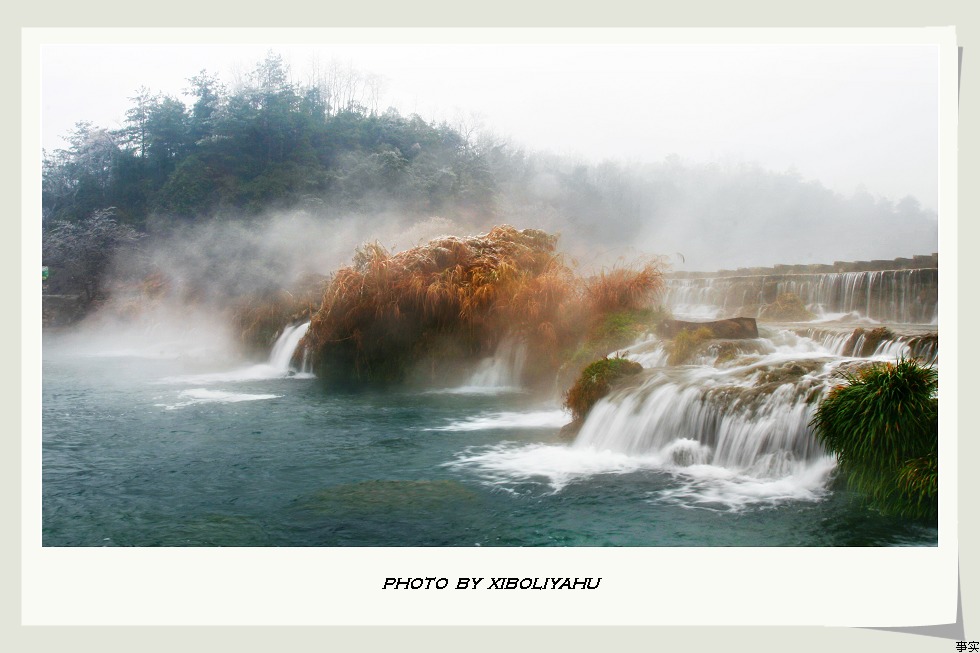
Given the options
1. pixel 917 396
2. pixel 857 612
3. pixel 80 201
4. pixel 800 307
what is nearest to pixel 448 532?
pixel 857 612

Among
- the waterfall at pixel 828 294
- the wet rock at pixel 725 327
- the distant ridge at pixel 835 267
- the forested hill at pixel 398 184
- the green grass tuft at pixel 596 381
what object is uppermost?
the forested hill at pixel 398 184

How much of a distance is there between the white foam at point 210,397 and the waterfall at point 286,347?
160cm

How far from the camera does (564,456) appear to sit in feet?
18.7

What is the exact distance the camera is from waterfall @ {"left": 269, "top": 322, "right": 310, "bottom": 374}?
9453 mm

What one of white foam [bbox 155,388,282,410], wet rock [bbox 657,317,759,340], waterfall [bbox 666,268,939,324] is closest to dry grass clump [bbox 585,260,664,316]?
waterfall [bbox 666,268,939,324]

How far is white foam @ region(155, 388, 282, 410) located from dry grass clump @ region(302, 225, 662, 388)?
127 cm

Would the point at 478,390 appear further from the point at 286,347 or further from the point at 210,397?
the point at 286,347

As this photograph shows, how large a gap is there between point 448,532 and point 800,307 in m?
3.33

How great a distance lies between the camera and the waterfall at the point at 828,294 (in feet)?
15.8

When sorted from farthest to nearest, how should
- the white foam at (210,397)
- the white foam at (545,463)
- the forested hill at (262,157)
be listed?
the white foam at (210,397) < the forested hill at (262,157) < the white foam at (545,463)

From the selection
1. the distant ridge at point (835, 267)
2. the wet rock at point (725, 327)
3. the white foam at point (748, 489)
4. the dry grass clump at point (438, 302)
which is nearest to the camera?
the white foam at point (748, 489)

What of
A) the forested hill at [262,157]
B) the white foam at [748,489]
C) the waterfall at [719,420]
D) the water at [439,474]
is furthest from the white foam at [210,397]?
the white foam at [748,489]

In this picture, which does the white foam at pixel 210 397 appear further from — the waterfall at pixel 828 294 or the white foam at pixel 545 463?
the waterfall at pixel 828 294

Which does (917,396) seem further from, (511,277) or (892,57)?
(511,277)
